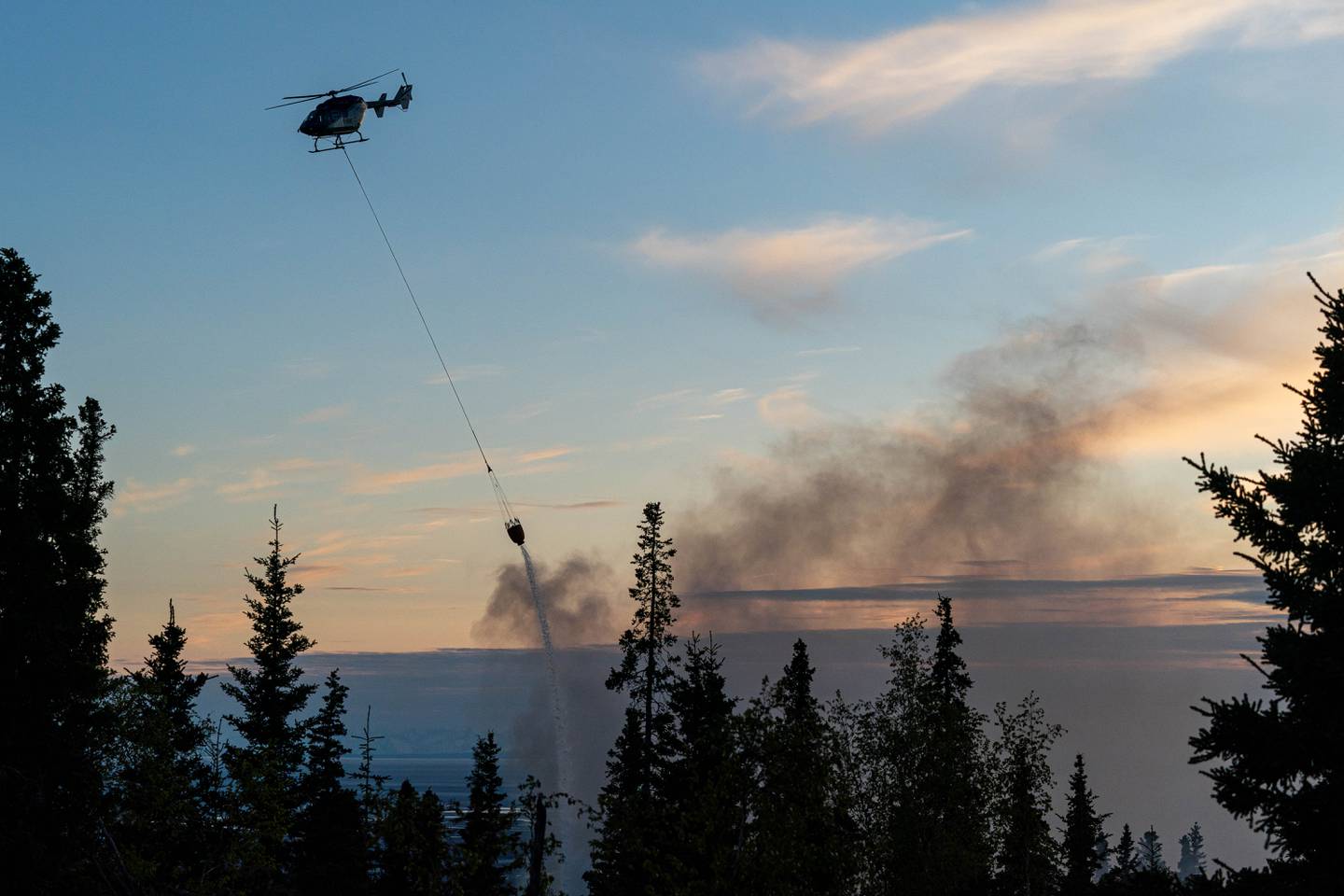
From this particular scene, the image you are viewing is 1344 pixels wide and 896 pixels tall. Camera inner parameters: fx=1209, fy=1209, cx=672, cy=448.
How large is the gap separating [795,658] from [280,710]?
98.2 ft

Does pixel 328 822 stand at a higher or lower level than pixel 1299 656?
lower

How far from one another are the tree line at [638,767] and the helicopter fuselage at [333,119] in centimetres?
2100

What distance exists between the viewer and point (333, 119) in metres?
65.4

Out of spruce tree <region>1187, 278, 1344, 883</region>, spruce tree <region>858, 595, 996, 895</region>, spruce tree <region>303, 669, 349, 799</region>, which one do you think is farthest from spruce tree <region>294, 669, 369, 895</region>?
spruce tree <region>1187, 278, 1344, 883</region>

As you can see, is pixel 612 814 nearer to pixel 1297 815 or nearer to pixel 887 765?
pixel 887 765

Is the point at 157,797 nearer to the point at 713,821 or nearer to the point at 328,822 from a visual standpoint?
the point at 328,822

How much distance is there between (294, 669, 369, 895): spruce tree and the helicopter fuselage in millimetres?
32863

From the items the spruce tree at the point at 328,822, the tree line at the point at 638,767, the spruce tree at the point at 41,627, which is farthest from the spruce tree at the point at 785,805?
the spruce tree at the point at 328,822

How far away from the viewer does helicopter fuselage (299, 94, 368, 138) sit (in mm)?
65500

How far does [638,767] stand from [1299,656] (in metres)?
48.3

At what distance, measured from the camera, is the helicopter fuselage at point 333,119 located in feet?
215

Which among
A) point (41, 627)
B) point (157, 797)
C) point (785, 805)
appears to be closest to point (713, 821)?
point (785, 805)

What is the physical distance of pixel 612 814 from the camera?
44.2 metres

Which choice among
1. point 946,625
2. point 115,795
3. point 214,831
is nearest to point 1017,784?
point 946,625
